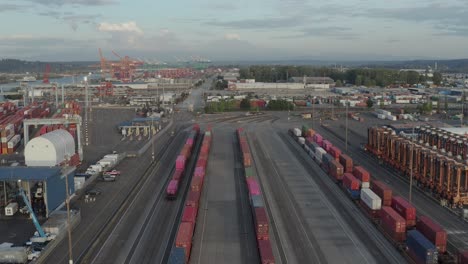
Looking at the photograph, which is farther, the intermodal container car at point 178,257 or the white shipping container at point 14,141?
the white shipping container at point 14,141

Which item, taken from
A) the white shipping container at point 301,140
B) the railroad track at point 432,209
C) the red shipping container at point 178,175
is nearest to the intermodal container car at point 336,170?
the railroad track at point 432,209

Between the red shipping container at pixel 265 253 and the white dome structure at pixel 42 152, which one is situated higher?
the white dome structure at pixel 42 152

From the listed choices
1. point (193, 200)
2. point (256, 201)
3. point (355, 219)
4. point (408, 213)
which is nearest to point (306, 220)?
point (355, 219)

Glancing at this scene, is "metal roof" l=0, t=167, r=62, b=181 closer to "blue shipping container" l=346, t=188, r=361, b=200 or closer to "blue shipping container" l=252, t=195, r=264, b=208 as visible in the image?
"blue shipping container" l=252, t=195, r=264, b=208

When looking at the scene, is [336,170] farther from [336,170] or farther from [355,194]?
[355,194]

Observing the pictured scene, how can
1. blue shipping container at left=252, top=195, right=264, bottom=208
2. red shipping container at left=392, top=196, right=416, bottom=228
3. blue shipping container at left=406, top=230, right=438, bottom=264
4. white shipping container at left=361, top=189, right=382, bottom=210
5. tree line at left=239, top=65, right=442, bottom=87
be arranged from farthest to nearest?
tree line at left=239, top=65, right=442, bottom=87 → white shipping container at left=361, top=189, right=382, bottom=210 → blue shipping container at left=252, top=195, right=264, bottom=208 → red shipping container at left=392, top=196, right=416, bottom=228 → blue shipping container at left=406, top=230, right=438, bottom=264

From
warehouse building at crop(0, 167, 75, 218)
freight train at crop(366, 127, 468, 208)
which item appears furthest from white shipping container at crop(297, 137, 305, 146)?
warehouse building at crop(0, 167, 75, 218)

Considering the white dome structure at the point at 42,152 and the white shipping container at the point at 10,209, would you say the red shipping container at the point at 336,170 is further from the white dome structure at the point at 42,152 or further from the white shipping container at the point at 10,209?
the white shipping container at the point at 10,209
